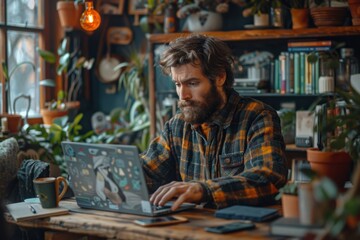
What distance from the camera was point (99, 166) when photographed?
8.00 ft

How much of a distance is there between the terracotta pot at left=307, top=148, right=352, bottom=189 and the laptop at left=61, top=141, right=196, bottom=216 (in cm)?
49

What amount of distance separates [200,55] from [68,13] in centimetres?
255

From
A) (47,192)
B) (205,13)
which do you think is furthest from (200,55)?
(205,13)

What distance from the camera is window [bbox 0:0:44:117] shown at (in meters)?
5.09

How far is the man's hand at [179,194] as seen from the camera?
8.09ft

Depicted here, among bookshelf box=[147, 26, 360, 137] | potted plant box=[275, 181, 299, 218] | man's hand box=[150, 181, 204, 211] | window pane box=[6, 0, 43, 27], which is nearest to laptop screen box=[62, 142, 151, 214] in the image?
man's hand box=[150, 181, 204, 211]

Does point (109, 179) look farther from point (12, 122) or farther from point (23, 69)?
point (23, 69)

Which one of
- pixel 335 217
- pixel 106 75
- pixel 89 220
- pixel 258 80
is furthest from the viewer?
pixel 106 75

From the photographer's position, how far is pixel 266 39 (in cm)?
500

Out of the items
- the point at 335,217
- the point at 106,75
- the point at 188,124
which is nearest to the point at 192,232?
the point at 335,217

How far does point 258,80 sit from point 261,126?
6.98 feet

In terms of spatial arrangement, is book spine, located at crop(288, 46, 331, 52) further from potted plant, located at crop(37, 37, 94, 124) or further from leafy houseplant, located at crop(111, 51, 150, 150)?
potted plant, located at crop(37, 37, 94, 124)

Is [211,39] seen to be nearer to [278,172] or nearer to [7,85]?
[278,172]

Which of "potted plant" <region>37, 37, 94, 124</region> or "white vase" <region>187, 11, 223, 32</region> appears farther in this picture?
"potted plant" <region>37, 37, 94, 124</region>
